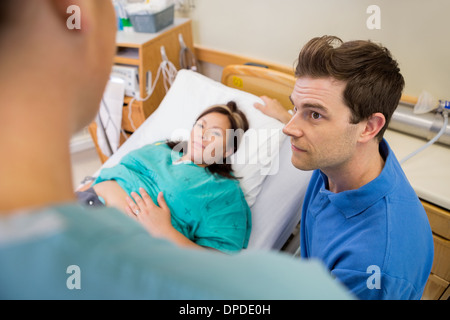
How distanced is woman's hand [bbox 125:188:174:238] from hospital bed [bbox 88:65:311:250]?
405mm

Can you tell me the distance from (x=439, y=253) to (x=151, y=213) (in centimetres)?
127

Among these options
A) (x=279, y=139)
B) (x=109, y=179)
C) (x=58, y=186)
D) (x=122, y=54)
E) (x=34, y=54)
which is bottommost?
(x=109, y=179)

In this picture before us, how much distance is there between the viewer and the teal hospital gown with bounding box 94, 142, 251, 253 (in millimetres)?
1281

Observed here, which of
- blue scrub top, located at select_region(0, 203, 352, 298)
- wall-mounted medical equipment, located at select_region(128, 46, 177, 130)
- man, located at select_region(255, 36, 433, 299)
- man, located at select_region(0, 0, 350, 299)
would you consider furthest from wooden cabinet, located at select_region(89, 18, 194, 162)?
blue scrub top, located at select_region(0, 203, 352, 298)

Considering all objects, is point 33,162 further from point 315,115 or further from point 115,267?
point 315,115

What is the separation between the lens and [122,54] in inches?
81.8

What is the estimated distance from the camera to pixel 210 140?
154 centimetres

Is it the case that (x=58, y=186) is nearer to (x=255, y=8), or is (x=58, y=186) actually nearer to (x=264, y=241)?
(x=264, y=241)

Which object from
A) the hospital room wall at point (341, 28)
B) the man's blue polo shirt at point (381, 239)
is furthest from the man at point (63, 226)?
the hospital room wall at point (341, 28)

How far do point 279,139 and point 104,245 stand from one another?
1.40 m

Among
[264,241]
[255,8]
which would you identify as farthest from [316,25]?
[264,241]

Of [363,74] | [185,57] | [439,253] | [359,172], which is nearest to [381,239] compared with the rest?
[359,172]

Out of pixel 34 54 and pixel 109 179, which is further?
pixel 109 179

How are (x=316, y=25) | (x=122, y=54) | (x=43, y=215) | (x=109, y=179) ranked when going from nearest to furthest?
(x=43, y=215) < (x=109, y=179) < (x=316, y=25) < (x=122, y=54)
